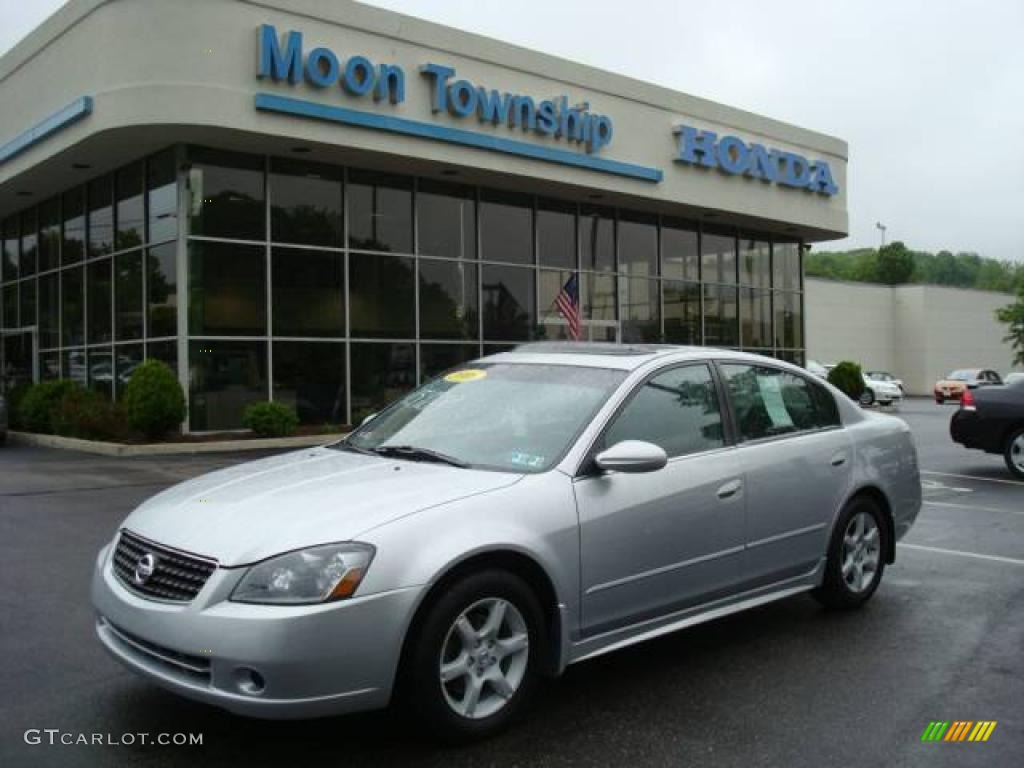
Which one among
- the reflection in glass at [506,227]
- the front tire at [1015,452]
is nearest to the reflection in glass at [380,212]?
the reflection in glass at [506,227]

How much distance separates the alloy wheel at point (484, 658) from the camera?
375cm

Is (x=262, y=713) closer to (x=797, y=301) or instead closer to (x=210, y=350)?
(x=210, y=350)

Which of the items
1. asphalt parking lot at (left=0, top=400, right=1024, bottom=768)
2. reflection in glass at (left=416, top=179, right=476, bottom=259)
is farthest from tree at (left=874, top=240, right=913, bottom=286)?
asphalt parking lot at (left=0, top=400, right=1024, bottom=768)

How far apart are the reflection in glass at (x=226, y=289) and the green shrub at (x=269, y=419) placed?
1686 mm

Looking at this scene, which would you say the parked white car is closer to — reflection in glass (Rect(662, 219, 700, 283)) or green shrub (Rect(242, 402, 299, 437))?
reflection in glass (Rect(662, 219, 700, 283))

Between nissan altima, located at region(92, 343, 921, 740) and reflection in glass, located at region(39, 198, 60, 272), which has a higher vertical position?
reflection in glass, located at region(39, 198, 60, 272)

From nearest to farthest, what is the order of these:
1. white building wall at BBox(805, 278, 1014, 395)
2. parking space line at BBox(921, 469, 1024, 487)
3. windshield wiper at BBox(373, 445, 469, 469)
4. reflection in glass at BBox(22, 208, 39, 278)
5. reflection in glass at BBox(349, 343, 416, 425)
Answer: windshield wiper at BBox(373, 445, 469, 469) < parking space line at BBox(921, 469, 1024, 487) < reflection in glass at BBox(349, 343, 416, 425) < reflection in glass at BBox(22, 208, 39, 278) < white building wall at BBox(805, 278, 1014, 395)

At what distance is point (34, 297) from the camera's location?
23609 mm

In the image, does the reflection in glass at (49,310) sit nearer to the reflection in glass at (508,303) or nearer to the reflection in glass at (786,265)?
the reflection in glass at (508,303)

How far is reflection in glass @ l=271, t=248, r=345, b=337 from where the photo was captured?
1856 cm

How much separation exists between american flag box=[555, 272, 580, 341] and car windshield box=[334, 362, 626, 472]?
17.2 metres

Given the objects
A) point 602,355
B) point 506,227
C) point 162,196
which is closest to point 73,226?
point 162,196

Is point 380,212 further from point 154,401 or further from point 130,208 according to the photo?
point 154,401

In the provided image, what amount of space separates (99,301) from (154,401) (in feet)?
18.9
